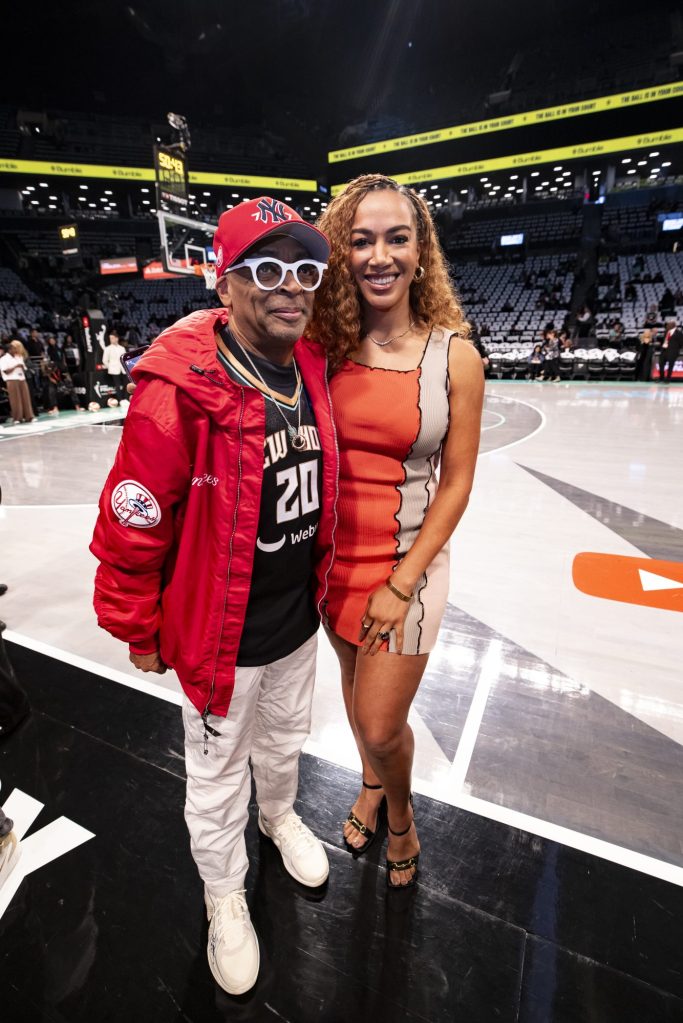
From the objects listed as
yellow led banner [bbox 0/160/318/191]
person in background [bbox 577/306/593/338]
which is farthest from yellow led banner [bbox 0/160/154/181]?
person in background [bbox 577/306/593/338]

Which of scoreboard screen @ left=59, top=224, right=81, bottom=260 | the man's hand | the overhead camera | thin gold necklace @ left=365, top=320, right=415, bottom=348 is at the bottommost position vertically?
the man's hand

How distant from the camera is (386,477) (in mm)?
1313

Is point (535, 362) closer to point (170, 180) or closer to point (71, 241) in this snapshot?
point (170, 180)

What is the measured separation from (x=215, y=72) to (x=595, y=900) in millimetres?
34248

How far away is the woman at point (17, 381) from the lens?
Result: 31.3 feet

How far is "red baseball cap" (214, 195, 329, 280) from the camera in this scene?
1.05 metres

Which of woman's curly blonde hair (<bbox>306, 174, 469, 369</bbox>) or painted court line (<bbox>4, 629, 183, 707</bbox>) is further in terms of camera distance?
painted court line (<bbox>4, 629, 183, 707</bbox>)

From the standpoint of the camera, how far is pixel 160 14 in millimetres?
20188

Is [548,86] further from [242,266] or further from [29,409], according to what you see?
[242,266]

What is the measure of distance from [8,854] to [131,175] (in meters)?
30.4

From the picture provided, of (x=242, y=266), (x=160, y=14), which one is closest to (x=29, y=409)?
(x=242, y=266)

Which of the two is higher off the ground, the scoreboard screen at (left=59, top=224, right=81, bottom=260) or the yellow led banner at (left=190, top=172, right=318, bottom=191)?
the yellow led banner at (left=190, top=172, right=318, bottom=191)

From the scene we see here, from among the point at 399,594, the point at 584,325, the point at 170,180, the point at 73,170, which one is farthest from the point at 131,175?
the point at 399,594

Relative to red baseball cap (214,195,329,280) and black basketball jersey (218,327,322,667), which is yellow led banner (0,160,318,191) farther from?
black basketball jersey (218,327,322,667)
